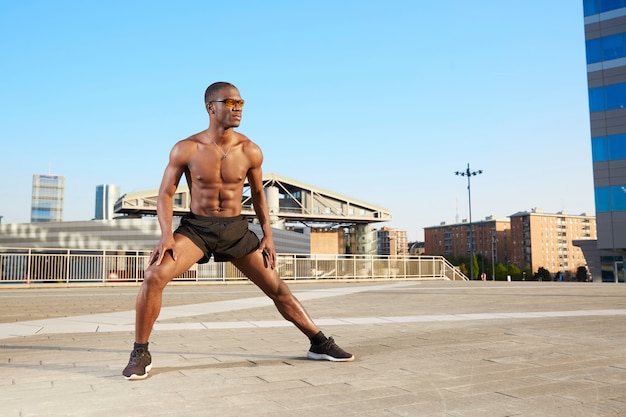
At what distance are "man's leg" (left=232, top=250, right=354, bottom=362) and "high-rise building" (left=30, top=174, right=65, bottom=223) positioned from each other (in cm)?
14192

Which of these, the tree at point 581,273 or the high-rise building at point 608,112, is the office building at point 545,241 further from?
the high-rise building at point 608,112

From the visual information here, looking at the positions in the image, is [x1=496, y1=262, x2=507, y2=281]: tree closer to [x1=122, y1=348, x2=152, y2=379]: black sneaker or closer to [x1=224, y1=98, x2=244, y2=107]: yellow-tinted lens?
[x1=224, y1=98, x2=244, y2=107]: yellow-tinted lens

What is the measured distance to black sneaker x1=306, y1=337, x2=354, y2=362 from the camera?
412 cm

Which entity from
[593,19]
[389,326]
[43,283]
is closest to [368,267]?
[43,283]

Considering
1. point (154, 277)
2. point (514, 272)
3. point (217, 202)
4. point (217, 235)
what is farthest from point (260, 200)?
point (514, 272)

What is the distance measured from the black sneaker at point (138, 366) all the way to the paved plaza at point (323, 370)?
68 millimetres

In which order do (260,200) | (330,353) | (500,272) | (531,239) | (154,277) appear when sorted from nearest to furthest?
(154,277) → (330,353) → (260,200) → (500,272) → (531,239)

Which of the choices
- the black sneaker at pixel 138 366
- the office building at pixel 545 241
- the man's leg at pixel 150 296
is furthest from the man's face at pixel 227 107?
the office building at pixel 545 241

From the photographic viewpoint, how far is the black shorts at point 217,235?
3.96 m

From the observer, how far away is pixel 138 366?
3.49 m

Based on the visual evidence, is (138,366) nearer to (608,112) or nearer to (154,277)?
(154,277)

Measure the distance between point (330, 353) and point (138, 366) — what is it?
1.41 metres

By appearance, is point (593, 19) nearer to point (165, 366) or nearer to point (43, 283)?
point (43, 283)

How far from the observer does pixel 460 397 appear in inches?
115
